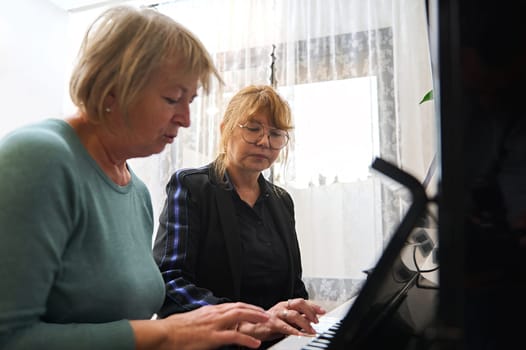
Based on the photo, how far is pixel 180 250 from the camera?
1.19 meters

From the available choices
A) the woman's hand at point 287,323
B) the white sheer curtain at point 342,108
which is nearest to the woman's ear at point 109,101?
the woman's hand at point 287,323

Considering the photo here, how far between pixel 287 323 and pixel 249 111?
2.41 feet

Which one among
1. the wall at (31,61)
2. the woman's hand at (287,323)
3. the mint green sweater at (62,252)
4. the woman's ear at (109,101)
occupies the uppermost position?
the wall at (31,61)

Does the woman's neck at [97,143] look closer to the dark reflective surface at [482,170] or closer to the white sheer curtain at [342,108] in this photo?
the dark reflective surface at [482,170]

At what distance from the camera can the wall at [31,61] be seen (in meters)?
2.37

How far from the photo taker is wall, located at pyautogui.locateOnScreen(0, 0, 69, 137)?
93.4 inches

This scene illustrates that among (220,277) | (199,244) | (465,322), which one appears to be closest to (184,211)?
(199,244)

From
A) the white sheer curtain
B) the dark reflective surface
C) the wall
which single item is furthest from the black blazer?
the wall

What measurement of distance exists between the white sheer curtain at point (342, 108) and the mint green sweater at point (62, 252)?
1379mm

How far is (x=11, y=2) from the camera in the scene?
2.39 meters

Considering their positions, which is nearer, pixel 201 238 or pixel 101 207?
pixel 101 207

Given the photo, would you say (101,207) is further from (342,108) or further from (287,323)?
(342,108)

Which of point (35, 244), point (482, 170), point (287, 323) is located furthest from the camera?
point (287, 323)

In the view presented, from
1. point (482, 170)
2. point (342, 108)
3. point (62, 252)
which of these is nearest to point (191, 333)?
point (62, 252)
